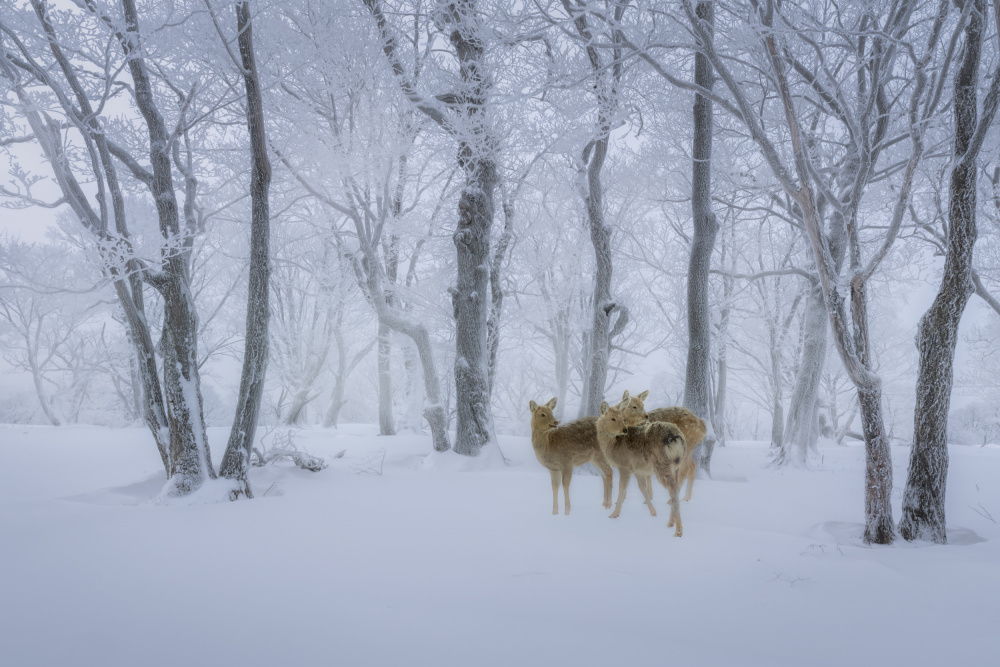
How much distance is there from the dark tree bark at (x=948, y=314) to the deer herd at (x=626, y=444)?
5.54 ft

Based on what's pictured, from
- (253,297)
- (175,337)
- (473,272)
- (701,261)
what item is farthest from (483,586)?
(701,261)

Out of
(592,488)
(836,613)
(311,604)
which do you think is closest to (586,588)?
(836,613)

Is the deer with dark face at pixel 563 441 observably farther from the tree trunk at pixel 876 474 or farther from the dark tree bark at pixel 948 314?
the dark tree bark at pixel 948 314

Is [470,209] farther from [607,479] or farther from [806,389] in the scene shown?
[806,389]

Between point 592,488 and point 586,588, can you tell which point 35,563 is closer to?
point 586,588

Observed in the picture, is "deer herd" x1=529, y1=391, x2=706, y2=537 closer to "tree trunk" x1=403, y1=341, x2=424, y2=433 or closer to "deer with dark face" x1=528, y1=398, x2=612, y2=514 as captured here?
"deer with dark face" x1=528, y1=398, x2=612, y2=514

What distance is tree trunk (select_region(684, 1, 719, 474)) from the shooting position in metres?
6.84

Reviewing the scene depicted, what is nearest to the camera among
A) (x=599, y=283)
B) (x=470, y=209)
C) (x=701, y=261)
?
(x=701, y=261)

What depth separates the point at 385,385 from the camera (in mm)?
14562

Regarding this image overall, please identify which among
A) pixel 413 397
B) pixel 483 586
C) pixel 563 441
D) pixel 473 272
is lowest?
pixel 413 397

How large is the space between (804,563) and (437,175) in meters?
10.2

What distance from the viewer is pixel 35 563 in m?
2.73

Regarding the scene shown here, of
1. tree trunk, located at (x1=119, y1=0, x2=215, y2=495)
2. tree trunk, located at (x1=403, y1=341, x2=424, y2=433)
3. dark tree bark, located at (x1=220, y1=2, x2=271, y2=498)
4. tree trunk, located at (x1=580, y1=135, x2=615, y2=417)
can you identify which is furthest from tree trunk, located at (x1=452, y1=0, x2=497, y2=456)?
tree trunk, located at (x1=403, y1=341, x2=424, y2=433)

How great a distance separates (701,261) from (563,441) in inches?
195
